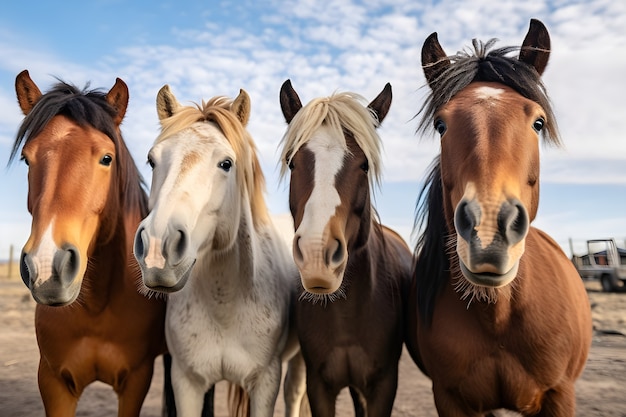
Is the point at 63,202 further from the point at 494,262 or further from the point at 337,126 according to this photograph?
the point at 494,262

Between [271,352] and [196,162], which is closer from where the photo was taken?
[196,162]

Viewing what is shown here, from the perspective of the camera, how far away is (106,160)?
291 centimetres

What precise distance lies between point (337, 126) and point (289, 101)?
64cm

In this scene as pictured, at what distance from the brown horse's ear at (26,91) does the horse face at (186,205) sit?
1.07 metres

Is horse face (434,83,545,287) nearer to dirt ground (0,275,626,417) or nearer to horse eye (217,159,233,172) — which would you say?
horse eye (217,159,233,172)

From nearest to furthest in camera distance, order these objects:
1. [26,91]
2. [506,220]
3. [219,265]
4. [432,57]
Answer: [506,220] → [432,57] → [219,265] → [26,91]

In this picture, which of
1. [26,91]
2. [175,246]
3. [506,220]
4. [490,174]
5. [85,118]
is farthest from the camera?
[26,91]

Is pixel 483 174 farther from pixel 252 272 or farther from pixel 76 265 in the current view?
pixel 76 265

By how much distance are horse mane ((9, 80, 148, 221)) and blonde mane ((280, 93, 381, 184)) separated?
110cm

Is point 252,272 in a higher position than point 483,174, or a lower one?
lower

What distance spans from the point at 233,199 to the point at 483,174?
63.5 inches

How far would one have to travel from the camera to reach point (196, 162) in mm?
2725

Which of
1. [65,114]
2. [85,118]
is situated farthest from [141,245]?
[65,114]

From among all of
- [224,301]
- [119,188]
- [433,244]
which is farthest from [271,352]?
[119,188]
